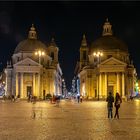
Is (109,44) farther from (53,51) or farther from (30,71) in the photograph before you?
(53,51)

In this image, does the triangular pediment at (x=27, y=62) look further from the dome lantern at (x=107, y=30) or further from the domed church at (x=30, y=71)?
the dome lantern at (x=107, y=30)

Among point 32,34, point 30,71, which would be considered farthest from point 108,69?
point 32,34

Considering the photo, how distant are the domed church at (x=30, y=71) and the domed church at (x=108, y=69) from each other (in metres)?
11.2

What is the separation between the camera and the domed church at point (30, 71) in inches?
4050

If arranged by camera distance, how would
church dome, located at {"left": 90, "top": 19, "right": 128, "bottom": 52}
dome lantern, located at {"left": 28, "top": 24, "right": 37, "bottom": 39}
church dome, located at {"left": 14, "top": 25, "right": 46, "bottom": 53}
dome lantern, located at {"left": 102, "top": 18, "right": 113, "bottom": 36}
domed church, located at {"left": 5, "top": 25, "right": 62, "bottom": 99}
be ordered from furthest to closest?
dome lantern, located at {"left": 28, "top": 24, "right": 37, "bottom": 39}
dome lantern, located at {"left": 102, "top": 18, "right": 113, "bottom": 36}
church dome, located at {"left": 14, "top": 25, "right": 46, "bottom": 53}
church dome, located at {"left": 90, "top": 19, "right": 128, "bottom": 52}
domed church, located at {"left": 5, "top": 25, "right": 62, "bottom": 99}

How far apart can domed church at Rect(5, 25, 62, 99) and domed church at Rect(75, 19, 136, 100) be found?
36.9 feet

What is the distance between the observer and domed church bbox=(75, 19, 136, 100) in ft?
325

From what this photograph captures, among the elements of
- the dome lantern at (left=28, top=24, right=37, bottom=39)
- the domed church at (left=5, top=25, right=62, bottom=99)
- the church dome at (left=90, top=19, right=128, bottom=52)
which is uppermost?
the dome lantern at (left=28, top=24, right=37, bottom=39)

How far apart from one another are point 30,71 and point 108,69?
20.3 meters

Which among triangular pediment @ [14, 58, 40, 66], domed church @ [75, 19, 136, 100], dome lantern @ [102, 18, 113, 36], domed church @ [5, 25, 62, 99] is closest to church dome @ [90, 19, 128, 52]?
domed church @ [75, 19, 136, 100]

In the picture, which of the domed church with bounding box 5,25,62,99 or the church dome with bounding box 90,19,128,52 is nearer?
the domed church with bounding box 5,25,62,99

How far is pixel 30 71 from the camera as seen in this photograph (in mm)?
102438

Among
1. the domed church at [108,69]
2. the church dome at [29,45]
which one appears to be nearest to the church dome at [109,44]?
the domed church at [108,69]

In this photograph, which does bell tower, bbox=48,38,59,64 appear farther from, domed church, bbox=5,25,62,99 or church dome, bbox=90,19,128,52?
church dome, bbox=90,19,128,52
